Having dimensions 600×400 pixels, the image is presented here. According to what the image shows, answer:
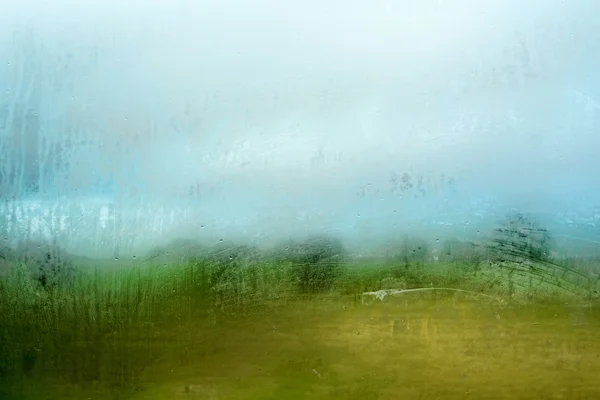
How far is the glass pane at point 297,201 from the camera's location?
1.34 metres

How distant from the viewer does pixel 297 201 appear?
1.37 m

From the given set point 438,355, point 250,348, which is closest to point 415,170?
point 438,355

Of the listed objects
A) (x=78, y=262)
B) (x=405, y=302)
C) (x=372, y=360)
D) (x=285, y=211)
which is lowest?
(x=372, y=360)

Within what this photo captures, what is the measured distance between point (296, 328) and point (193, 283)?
11.3 inches

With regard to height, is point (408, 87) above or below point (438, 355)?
above

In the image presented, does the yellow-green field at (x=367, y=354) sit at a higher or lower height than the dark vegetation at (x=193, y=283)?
lower

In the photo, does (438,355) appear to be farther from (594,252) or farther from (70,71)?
(70,71)

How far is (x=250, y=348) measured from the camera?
1.35 m

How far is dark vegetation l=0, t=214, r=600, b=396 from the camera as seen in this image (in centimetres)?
135

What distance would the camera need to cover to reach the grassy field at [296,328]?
1338 millimetres

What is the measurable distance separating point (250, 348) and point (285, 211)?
0.36 metres

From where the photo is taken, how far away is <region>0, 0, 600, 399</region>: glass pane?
134 centimetres

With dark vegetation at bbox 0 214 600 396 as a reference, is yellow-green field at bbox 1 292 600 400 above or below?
below

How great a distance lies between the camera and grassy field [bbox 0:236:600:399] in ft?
4.39
